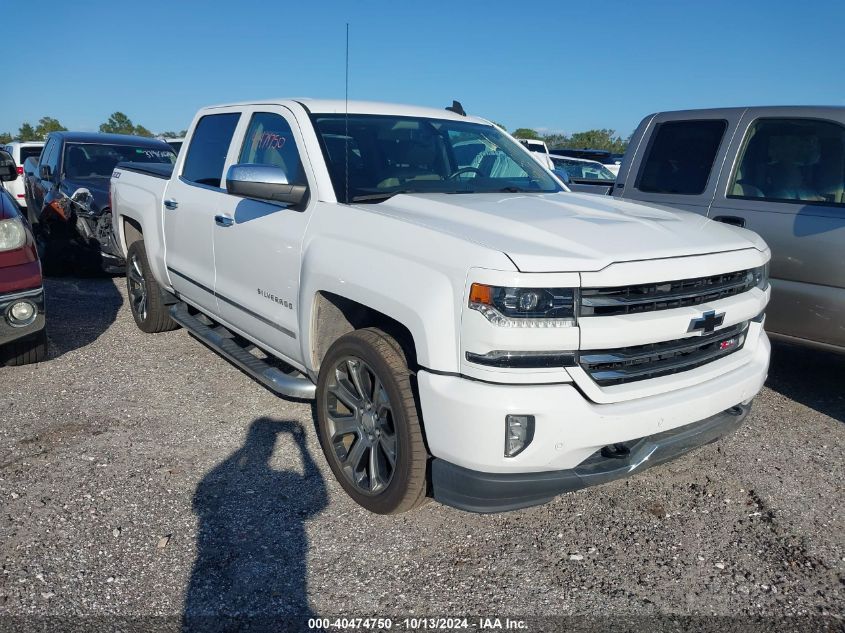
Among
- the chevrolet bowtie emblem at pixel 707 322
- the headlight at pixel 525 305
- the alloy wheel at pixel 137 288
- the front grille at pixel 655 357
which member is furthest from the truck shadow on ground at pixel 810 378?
the alloy wheel at pixel 137 288

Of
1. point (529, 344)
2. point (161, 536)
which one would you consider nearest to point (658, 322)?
point (529, 344)

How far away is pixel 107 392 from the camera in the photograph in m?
4.80

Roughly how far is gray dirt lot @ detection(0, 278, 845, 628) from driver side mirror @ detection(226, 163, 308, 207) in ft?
4.75

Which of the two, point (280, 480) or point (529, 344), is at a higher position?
point (529, 344)

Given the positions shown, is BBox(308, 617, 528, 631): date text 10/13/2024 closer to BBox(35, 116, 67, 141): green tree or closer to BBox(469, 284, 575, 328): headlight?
BBox(469, 284, 575, 328): headlight

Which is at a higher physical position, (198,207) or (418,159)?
(418,159)

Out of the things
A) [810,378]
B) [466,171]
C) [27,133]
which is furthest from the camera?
[27,133]

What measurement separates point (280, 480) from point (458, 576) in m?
1.19

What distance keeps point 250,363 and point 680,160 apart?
3492 millimetres

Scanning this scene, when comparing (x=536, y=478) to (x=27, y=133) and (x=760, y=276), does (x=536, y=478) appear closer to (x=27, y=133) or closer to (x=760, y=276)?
(x=760, y=276)

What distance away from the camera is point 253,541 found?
3.08m

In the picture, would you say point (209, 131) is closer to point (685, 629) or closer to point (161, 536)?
point (161, 536)

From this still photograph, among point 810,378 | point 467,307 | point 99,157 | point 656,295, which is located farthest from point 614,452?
point 99,157

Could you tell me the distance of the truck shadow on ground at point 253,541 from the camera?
263 cm
